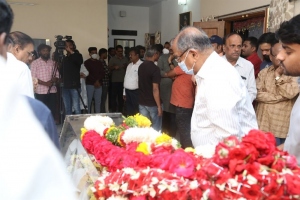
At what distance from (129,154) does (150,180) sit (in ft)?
1.25

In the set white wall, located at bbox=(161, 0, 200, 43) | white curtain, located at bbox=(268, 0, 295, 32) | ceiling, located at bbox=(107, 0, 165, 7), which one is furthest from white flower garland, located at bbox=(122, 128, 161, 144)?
ceiling, located at bbox=(107, 0, 165, 7)

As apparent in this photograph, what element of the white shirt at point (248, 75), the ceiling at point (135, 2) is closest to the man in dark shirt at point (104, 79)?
the ceiling at point (135, 2)

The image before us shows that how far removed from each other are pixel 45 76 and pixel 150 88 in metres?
2.31

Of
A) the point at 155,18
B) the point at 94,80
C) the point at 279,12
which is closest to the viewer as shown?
the point at 279,12

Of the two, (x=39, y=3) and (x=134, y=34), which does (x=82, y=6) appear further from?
(x=134, y=34)

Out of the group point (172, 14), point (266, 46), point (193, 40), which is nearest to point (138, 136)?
point (193, 40)

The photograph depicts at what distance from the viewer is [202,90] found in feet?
6.38

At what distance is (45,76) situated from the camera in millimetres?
6094

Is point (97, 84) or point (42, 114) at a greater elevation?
point (42, 114)

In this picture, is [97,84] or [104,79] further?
[104,79]

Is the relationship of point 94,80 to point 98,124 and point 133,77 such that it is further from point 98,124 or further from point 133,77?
point 98,124

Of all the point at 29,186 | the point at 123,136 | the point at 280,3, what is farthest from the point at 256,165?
the point at 280,3

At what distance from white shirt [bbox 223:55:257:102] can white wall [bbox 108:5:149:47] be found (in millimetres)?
8106

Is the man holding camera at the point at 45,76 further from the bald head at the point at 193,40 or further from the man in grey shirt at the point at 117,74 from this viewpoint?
the bald head at the point at 193,40
